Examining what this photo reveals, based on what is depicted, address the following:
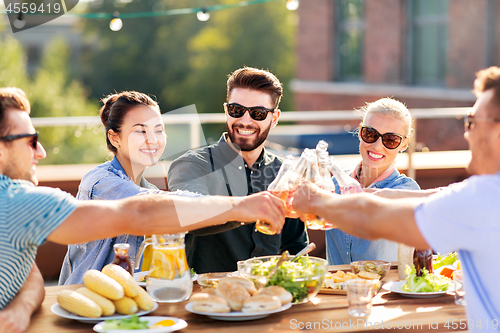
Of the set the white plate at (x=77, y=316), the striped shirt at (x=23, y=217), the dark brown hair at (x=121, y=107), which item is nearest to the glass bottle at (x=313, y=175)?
the white plate at (x=77, y=316)

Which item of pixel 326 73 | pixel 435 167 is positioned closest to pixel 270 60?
pixel 326 73

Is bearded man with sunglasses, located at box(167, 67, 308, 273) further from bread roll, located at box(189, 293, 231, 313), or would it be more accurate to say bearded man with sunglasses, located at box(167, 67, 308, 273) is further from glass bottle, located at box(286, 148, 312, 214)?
bread roll, located at box(189, 293, 231, 313)

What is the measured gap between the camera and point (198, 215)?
2.14 meters

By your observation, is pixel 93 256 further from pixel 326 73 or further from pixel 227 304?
pixel 326 73

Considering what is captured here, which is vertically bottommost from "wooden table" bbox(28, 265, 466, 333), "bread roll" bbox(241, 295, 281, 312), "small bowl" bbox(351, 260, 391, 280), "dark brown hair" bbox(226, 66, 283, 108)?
"wooden table" bbox(28, 265, 466, 333)

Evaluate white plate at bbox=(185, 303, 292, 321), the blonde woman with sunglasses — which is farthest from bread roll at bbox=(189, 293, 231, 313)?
the blonde woman with sunglasses

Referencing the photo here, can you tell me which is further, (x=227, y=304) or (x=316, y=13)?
(x=316, y=13)

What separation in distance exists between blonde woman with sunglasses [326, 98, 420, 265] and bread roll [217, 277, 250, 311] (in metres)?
1.09

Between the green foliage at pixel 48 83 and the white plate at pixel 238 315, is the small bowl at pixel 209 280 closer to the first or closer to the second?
the white plate at pixel 238 315

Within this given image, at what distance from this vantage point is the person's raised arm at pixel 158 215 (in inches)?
72.4

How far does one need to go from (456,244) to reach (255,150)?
1778mm

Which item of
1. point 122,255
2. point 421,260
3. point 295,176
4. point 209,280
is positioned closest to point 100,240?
point 122,255

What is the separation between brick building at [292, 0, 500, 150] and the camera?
1029cm

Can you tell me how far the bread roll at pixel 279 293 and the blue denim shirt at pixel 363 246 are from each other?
940mm
